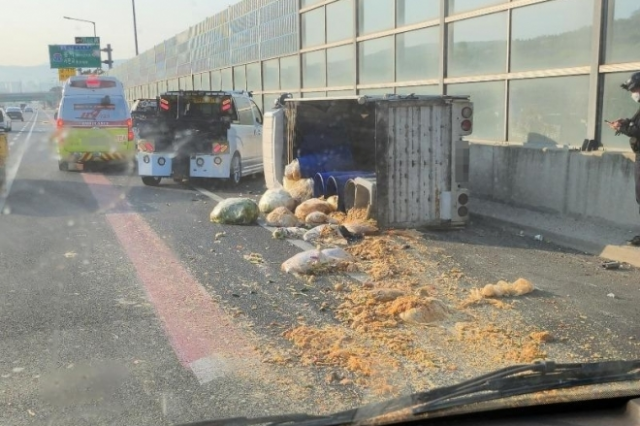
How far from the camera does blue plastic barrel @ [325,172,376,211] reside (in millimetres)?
11031

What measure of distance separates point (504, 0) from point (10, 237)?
8420 millimetres

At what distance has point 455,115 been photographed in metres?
9.43

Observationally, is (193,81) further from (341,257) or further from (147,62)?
(341,257)

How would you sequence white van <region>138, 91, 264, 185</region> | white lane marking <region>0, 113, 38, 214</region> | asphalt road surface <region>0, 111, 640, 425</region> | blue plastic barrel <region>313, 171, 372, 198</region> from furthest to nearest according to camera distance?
white van <region>138, 91, 264, 185</region>
white lane marking <region>0, 113, 38, 214</region>
blue plastic barrel <region>313, 171, 372, 198</region>
asphalt road surface <region>0, 111, 640, 425</region>

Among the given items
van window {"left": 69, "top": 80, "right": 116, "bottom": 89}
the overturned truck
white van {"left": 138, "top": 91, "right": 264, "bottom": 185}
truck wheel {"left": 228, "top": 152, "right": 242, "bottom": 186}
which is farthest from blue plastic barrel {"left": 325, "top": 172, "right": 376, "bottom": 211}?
van window {"left": 69, "top": 80, "right": 116, "bottom": 89}

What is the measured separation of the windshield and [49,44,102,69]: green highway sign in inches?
1526

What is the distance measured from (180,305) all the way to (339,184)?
566 centimetres

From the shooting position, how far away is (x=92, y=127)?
62.1 feet

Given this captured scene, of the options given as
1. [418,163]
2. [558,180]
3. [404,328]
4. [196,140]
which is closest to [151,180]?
[196,140]

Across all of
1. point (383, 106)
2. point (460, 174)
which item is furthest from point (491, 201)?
point (383, 106)

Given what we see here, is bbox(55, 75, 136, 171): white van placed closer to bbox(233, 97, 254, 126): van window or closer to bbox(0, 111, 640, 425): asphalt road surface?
bbox(233, 97, 254, 126): van window

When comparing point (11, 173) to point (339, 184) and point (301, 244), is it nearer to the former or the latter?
point (339, 184)

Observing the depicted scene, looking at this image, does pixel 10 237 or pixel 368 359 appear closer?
pixel 368 359

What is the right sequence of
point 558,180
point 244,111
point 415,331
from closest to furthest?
point 415,331 < point 558,180 < point 244,111
